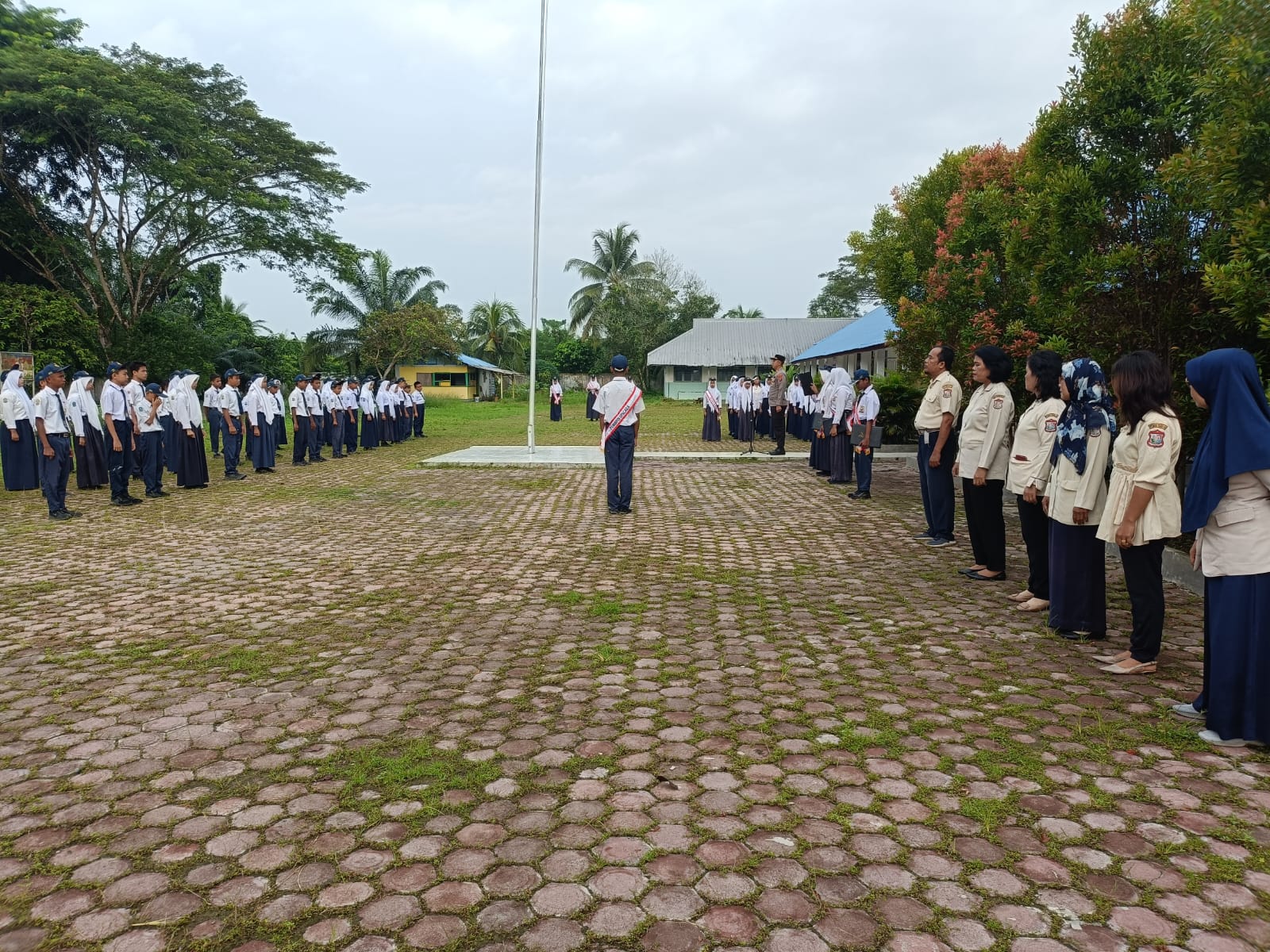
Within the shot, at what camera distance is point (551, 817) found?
8.87 feet

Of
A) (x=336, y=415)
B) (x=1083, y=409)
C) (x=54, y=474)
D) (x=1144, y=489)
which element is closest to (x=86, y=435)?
(x=54, y=474)

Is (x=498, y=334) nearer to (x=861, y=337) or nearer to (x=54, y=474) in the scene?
(x=861, y=337)

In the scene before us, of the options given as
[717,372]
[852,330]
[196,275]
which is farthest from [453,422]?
[717,372]

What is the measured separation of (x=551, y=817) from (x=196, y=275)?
94.4 feet

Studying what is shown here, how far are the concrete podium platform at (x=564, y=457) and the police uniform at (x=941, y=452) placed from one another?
24.1ft

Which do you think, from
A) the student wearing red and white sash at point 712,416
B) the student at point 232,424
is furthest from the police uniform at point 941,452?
the student wearing red and white sash at point 712,416

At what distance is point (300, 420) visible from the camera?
15.3 metres

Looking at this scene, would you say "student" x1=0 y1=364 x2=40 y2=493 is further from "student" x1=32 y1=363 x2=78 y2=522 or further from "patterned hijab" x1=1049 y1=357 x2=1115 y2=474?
"patterned hijab" x1=1049 y1=357 x2=1115 y2=474

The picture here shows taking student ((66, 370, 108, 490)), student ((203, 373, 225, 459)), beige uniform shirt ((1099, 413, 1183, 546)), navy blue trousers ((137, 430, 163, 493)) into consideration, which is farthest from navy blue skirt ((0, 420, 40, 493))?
beige uniform shirt ((1099, 413, 1183, 546))

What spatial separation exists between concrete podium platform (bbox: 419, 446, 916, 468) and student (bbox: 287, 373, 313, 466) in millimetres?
2314

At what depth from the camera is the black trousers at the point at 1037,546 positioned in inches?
209

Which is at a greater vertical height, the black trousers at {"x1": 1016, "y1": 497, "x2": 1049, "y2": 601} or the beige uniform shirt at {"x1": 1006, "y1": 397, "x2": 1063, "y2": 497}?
the beige uniform shirt at {"x1": 1006, "y1": 397, "x2": 1063, "y2": 497}

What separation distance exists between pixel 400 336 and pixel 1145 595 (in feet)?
115

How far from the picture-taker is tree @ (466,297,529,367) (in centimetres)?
4809
